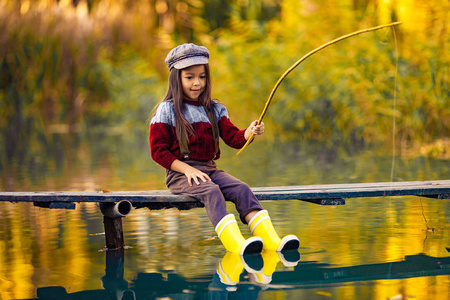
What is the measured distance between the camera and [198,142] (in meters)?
4.49

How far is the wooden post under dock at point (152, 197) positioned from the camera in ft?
14.2

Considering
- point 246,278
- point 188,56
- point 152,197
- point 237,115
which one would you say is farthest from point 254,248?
point 237,115

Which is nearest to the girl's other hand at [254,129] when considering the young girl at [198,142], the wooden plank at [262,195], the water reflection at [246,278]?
the young girl at [198,142]

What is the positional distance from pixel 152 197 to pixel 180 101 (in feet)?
1.84

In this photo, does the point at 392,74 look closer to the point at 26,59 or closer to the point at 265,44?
the point at 265,44

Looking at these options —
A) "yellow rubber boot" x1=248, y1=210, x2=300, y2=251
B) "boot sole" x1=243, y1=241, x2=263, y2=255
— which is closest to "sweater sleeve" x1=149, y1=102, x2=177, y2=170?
"yellow rubber boot" x1=248, y1=210, x2=300, y2=251

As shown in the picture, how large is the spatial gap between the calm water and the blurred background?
2 centimetres

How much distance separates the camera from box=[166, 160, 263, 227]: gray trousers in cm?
425

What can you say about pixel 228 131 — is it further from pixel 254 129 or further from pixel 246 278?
pixel 246 278

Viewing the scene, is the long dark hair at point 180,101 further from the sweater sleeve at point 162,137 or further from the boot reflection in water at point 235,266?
the boot reflection in water at point 235,266

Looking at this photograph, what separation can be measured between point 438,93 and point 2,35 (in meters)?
9.04

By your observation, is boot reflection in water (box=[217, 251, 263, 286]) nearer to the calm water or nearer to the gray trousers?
the calm water

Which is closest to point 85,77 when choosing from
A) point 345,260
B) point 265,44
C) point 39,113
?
point 39,113

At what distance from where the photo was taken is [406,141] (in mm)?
12125
